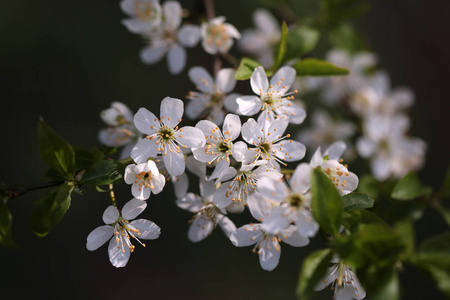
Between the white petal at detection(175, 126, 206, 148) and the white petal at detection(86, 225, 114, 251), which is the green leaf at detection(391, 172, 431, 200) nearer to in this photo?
the white petal at detection(175, 126, 206, 148)

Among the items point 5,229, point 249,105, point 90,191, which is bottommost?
point 90,191

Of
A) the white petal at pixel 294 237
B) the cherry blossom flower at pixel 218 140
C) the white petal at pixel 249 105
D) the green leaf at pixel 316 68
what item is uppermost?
the green leaf at pixel 316 68

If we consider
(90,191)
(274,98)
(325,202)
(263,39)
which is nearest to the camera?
(325,202)

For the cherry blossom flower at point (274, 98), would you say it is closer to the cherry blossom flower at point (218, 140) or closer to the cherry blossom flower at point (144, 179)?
the cherry blossom flower at point (218, 140)

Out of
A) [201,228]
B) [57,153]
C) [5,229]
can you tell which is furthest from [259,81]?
[5,229]

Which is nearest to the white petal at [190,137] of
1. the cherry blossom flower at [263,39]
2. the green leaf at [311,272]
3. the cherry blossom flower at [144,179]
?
the cherry blossom flower at [144,179]

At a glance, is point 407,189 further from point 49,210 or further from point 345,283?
point 49,210
